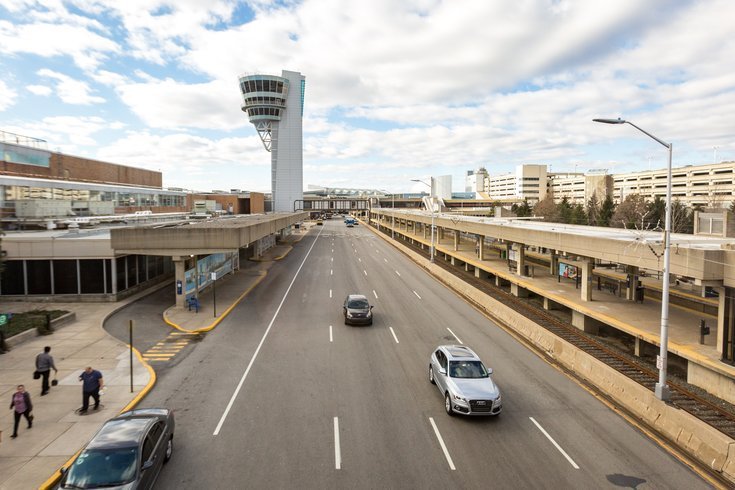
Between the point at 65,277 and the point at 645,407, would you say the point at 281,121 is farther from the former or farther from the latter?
the point at 645,407

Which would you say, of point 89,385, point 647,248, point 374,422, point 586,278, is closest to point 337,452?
point 374,422

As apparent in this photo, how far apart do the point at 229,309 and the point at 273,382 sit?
1303cm

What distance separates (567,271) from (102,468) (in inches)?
1147

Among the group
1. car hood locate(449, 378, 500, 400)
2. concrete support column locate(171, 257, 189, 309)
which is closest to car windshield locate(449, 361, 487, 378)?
car hood locate(449, 378, 500, 400)

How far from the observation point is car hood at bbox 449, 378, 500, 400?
13.3m

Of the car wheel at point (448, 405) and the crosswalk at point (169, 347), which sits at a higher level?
the car wheel at point (448, 405)

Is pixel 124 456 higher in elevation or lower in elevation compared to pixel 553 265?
lower

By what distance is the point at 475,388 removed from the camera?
45.1ft

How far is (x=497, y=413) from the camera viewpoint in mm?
13336

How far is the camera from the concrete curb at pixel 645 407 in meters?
11.0

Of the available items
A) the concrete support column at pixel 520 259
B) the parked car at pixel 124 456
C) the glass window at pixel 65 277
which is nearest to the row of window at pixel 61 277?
the glass window at pixel 65 277

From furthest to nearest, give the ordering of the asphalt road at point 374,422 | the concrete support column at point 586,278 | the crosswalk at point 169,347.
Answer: the concrete support column at point 586,278 < the crosswalk at point 169,347 < the asphalt road at point 374,422

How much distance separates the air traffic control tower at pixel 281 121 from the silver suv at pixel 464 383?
123 metres

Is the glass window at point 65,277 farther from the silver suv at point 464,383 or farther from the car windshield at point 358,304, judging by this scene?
the silver suv at point 464,383
